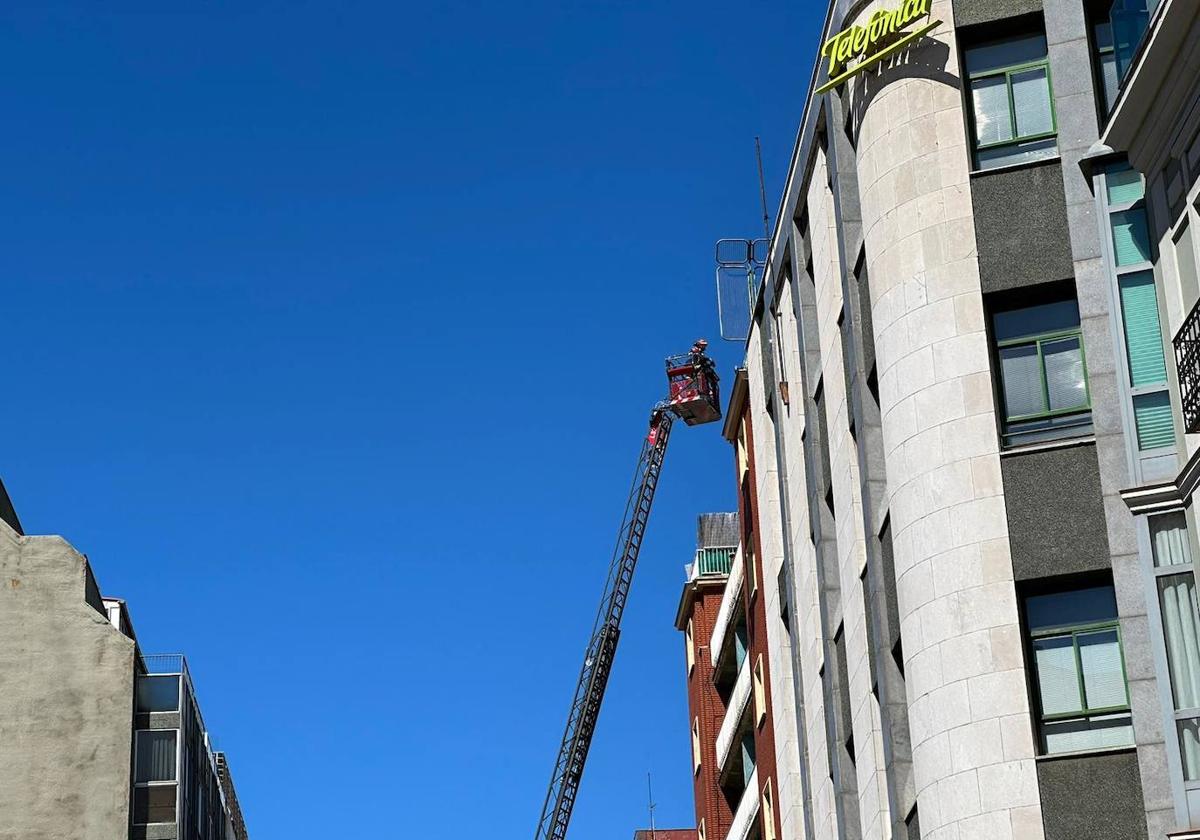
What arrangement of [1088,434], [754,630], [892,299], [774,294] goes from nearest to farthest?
[1088,434]
[892,299]
[774,294]
[754,630]

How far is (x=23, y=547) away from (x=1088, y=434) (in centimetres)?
3446

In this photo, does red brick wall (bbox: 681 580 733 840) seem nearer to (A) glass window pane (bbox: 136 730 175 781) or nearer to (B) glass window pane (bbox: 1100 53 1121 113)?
(A) glass window pane (bbox: 136 730 175 781)

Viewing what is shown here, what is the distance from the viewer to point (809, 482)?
45594mm

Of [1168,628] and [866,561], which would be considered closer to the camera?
[1168,628]

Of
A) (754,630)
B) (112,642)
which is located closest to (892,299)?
(754,630)

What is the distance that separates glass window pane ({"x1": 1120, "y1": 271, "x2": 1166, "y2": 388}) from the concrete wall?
35080 millimetres

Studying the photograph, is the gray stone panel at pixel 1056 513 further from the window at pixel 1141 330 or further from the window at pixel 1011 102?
the window at pixel 1011 102

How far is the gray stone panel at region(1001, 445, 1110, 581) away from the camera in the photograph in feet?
111

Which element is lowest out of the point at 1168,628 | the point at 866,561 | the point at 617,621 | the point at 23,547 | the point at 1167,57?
the point at 1168,628

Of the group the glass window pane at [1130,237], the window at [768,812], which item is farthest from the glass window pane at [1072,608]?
the window at [768,812]

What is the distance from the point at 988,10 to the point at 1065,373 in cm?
722

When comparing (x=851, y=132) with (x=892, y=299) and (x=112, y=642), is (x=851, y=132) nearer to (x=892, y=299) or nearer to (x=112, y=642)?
(x=892, y=299)

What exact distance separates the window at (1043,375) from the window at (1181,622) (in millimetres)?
5807

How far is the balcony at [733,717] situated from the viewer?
58781 mm
